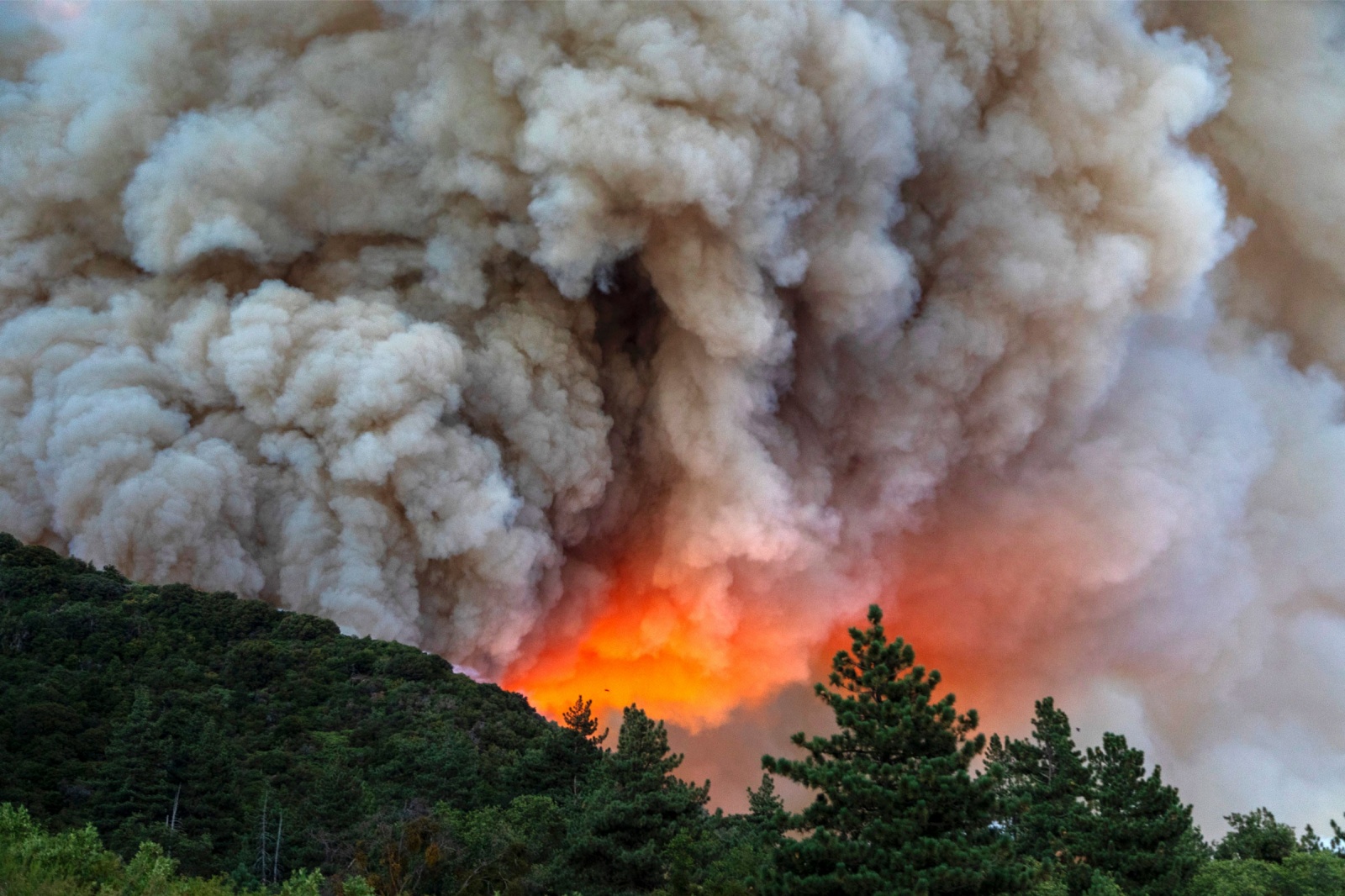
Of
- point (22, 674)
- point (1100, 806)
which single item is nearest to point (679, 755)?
point (1100, 806)

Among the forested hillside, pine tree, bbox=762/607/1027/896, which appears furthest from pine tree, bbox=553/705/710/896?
pine tree, bbox=762/607/1027/896

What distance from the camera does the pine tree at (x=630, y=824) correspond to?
2258 cm

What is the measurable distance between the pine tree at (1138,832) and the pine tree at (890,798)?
7767mm

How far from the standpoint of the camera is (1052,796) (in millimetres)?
26844

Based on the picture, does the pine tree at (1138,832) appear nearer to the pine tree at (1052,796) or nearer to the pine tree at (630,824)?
the pine tree at (1052,796)

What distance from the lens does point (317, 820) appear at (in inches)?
1191

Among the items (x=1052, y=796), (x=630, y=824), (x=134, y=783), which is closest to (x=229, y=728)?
(x=134, y=783)

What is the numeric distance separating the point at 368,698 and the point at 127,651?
701cm

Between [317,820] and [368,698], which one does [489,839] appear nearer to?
[317,820]

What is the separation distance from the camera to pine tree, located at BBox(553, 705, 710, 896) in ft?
74.1

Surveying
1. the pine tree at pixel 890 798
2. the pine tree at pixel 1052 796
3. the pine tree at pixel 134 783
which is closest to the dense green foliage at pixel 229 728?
the pine tree at pixel 134 783

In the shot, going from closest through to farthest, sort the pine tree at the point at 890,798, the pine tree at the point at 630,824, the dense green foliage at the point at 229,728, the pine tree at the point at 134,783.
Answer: the pine tree at the point at 890,798 < the pine tree at the point at 630,824 < the pine tree at the point at 134,783 < the dense green foliage at the point at 229,728

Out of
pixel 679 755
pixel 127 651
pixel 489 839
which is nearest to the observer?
pixel 679 755

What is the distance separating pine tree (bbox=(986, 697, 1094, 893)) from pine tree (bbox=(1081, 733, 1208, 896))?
1.32ft
